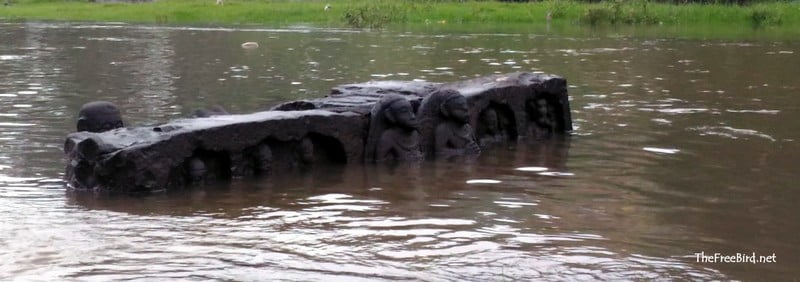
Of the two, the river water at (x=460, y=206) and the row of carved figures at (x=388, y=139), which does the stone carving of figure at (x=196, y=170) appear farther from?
the river water at (x=460, y=206)

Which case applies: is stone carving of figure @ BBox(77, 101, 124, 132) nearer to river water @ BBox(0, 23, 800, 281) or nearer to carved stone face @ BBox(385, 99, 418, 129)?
river water @ BBox(0, 23, 800, 281)

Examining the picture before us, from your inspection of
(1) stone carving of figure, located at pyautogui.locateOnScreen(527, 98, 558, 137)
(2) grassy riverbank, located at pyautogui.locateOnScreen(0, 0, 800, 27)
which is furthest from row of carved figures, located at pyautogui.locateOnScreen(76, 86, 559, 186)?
(2) grassy riverbank, located at pyautogui.locateOnScreen(0, 0, 800, 27)

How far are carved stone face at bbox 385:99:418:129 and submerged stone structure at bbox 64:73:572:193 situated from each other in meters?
0.01

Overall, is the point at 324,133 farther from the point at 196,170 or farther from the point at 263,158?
the point at 196,170

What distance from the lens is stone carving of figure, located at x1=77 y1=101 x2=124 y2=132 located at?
33.2 feet

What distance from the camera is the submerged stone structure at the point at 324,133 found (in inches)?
352

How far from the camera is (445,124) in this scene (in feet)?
37.6

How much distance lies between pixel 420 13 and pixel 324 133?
34.5 meters

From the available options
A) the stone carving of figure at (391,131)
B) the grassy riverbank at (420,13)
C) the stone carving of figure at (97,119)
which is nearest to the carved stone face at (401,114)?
the stone carving of figure at (391,131)

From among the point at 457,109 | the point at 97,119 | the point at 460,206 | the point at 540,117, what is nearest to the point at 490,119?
the point at 540,117

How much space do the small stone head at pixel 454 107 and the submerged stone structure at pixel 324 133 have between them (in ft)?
0.04

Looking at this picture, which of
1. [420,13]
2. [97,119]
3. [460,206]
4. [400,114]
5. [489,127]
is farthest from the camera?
[420,13]

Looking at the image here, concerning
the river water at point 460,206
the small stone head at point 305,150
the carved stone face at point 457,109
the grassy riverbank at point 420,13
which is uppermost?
the carved stone face at point 457,109

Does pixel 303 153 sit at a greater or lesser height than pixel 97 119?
lesser
